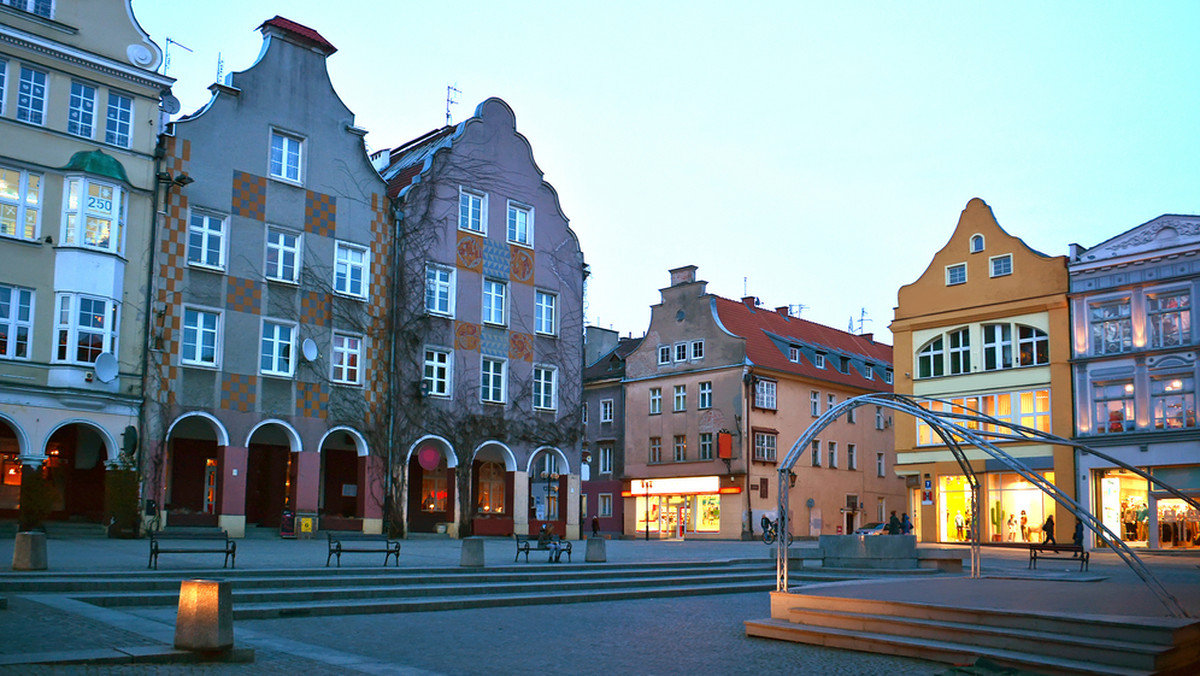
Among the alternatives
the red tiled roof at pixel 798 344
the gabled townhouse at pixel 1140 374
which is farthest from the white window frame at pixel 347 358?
the gabled townhouse at pixel 1140 374

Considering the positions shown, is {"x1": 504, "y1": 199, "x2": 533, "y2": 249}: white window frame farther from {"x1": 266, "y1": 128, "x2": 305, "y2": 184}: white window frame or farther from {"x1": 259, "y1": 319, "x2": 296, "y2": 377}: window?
{"x1": 259, "y1": 319, "x2": 296, "y2": 377}: window

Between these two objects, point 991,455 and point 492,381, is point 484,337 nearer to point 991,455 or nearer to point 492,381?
point 492,381

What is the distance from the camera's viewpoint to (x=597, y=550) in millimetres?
23312

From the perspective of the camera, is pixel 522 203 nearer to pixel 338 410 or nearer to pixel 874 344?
pixel 338 410

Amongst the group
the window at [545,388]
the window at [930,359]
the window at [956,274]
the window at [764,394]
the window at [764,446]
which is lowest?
the window at [764,446]

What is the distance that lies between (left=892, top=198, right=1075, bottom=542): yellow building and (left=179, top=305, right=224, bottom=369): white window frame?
2838 cm

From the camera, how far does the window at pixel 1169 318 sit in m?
36.9

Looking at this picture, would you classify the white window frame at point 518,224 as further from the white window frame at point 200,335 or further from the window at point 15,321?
the window at point 15,321

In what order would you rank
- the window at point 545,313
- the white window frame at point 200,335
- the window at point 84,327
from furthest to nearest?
the window at point 545,313
the white window frame at point 200,335
the window at point 84,327

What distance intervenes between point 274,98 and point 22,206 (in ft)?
27.6

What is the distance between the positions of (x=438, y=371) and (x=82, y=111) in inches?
535

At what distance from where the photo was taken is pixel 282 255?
32.1m

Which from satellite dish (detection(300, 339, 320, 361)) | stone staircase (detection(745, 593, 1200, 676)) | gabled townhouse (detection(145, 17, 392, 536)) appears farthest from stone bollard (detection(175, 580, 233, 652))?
satellite dish (detection(300, 339, 320, 361))

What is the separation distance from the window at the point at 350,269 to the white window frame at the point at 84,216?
7239 millimetres
